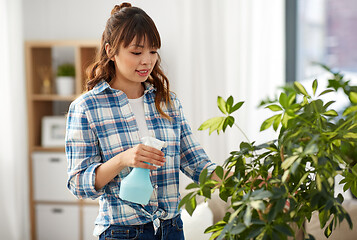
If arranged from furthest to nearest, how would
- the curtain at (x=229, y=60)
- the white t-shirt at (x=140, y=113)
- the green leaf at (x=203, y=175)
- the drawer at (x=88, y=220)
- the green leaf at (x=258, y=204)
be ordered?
the drawer at (x=88, y=220) < the curtain at (x=229, y=60) < the white t-shirt at (x=140, y=113) < the green leaf at (x=203, y=175) < the green leaf at (x=258, y=204)

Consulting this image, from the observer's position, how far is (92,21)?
4.13 m

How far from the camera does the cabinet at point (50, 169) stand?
3.91m

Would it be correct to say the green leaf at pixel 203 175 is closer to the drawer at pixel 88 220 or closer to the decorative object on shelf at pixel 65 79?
the drawer at pixel 88 220

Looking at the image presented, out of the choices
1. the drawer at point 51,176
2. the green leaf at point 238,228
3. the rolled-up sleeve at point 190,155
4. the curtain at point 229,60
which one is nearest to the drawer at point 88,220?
the drawer at point 51,176

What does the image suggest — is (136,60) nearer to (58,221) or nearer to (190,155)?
(190,155)

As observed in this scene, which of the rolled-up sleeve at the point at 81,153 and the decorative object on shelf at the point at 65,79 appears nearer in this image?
the rolled-up sleeve at the point at 81,153

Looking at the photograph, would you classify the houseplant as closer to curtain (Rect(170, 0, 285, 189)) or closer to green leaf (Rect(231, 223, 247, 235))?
green leaf (Rect(231, 223, 247, 235))

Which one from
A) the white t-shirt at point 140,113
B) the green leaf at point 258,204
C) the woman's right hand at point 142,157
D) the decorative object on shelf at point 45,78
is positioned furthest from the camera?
the decorative object on shelf at point 45,78

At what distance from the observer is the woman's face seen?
4.93ft

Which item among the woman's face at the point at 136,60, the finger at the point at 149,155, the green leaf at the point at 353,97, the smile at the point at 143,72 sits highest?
the woman's face at the point at 136,60

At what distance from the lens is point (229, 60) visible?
151 inches

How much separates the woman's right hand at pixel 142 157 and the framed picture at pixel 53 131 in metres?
2.73

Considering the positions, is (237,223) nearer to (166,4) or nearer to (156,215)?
(156,215)

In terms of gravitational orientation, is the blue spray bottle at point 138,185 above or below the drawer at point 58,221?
above
